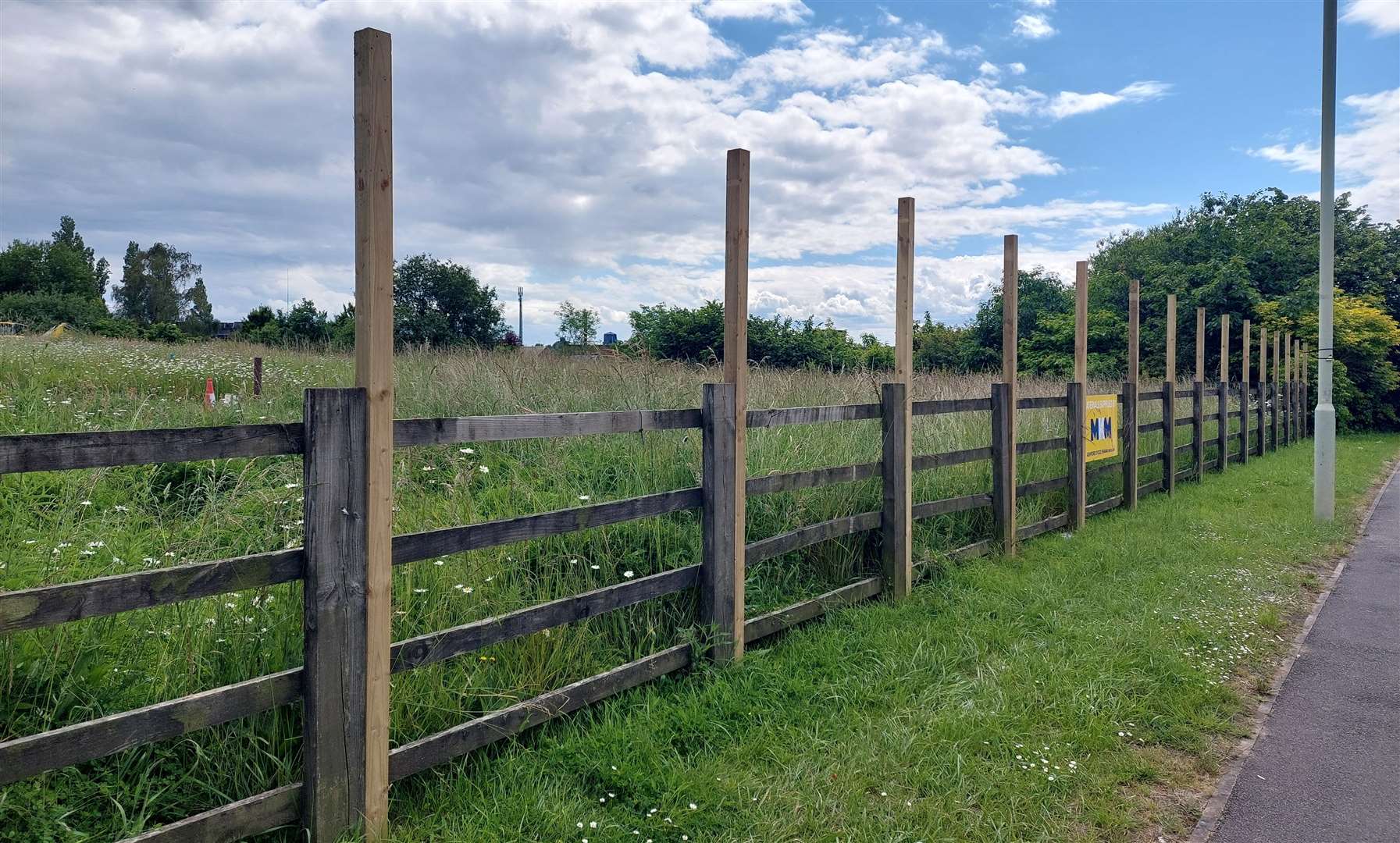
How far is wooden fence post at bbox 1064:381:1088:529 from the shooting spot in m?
8.67

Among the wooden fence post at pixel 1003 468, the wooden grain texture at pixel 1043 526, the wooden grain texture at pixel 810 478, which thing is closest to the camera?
the wooden grain texture at pixel 810 478

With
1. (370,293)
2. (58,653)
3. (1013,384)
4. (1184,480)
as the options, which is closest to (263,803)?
→ (58,653)

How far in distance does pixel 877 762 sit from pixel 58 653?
119 inches

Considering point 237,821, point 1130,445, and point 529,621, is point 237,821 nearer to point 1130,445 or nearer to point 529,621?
point 529,621

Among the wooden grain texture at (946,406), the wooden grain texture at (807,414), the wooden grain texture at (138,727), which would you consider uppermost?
the wooden grain texture at (946,406)

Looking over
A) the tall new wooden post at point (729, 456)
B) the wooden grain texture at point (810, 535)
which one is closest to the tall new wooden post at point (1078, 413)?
the wooden grain texture at point (810, 535)

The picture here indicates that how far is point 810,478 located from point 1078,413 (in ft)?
16.5

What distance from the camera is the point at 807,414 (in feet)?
16.9

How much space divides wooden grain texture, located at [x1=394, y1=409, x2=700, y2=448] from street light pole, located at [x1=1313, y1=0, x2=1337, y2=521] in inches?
367

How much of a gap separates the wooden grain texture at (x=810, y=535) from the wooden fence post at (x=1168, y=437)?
25.6 feet

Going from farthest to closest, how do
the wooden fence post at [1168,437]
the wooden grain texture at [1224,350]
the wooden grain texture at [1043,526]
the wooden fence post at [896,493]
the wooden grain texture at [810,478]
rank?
the wooden grain texture at [1224,350] < the wooden fence post at [1168,437] < the wooden grain texture at [1043,526] < the wooden fence post at [896,493] < the wooden grain texture at [810,478]

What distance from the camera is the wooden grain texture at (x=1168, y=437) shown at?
11.6 meters

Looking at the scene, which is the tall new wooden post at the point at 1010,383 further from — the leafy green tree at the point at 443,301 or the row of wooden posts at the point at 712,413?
the leafy green tree at the point at 443,301

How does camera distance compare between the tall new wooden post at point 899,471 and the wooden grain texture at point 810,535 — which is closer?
the wooden grain texture at point 810,535
